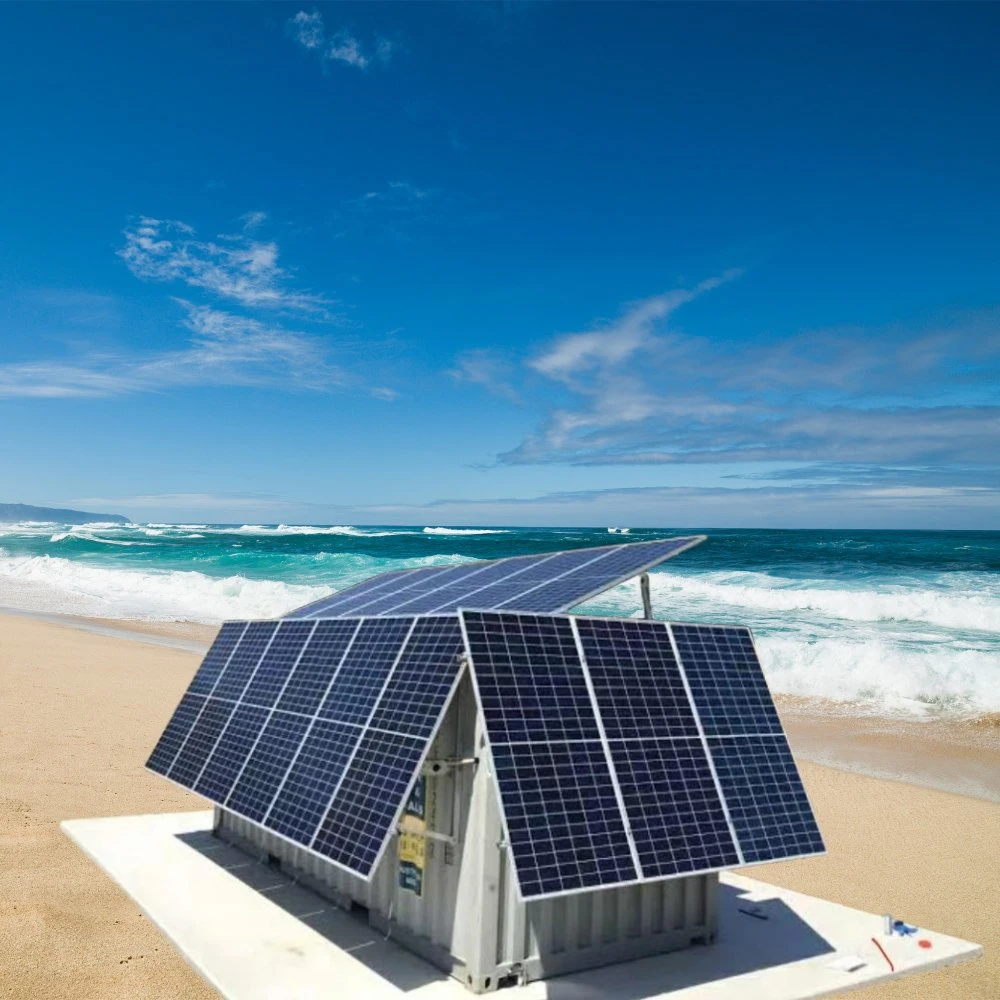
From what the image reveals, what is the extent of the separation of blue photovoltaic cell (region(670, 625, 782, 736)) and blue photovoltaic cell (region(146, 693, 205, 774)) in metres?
5.60

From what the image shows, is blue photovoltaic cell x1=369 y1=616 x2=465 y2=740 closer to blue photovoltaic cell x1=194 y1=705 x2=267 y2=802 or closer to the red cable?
blue photovoltaic cell x1=194 y1=705 x2=267 y2=802

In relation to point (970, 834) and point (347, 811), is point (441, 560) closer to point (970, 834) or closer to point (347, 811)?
point (970, 834)

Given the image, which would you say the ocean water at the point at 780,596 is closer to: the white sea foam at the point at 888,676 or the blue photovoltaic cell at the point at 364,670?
the white sea foam at the point at 888,676

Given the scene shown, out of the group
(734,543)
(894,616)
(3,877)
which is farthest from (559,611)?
(734,543)

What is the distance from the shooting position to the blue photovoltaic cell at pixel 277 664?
925cm

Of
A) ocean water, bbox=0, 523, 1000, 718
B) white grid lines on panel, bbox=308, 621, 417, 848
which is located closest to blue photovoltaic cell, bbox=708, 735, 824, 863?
white grid lines on panel, bbox=308, 621, 417, 848

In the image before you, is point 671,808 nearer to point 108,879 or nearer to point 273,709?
point 273,709

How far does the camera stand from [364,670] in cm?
799

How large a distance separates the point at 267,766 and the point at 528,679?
2.94 m

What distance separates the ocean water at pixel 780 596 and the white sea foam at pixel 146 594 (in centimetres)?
11

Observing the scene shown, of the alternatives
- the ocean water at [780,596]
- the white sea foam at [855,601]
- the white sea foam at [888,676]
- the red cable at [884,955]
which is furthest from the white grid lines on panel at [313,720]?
the white sea foam at [855,601]

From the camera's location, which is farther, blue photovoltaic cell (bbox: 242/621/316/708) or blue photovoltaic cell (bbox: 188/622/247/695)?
blue photovoltaic cell (bbox: 188/622/247/695)

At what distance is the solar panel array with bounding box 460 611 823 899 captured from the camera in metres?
6.38

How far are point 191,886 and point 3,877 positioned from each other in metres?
1.84
